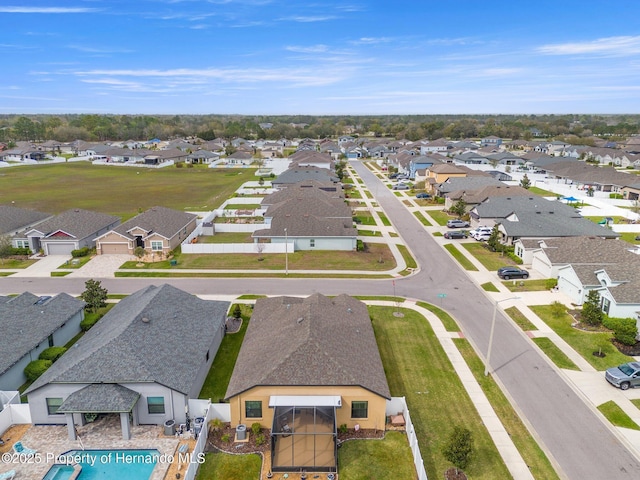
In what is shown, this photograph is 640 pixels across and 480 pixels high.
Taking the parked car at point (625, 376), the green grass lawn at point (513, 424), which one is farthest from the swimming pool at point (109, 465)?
the parked car at point (625, 376)

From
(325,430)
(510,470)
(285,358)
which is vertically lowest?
(510,470)

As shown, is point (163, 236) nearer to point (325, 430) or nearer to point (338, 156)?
point (325, 430)

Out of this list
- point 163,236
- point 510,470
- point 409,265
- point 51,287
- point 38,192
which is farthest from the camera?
point 38,192

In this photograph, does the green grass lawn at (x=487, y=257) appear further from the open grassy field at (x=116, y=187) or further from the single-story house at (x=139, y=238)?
the open grassy field at (x=116, y=187)

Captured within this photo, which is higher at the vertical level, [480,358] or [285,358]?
[285,358]

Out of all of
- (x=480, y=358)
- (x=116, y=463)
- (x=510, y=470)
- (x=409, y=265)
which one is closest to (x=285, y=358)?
(x=116, y=463)

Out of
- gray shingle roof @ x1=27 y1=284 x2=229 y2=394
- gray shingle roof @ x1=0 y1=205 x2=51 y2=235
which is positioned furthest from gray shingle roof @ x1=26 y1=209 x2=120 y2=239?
gray shingle roof @ x1=27 y1=284 x2=229 y2=394
